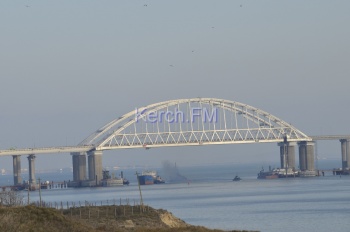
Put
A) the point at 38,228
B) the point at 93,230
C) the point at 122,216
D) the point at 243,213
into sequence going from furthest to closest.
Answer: the point at 243,213, the point at 122,216, the point at 93,230, the point at 38,228

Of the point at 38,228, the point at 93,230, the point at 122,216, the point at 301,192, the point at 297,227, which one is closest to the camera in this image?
the point at 38,228

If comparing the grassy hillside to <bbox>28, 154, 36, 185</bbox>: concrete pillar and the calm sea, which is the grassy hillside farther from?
<bbox>28, 154, 36, 185</bbox>: concrete pillar

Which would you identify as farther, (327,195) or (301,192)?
(301,192)

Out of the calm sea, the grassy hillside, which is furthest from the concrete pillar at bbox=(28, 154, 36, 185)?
the grassy hillside

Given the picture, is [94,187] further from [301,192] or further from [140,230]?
[140,230]

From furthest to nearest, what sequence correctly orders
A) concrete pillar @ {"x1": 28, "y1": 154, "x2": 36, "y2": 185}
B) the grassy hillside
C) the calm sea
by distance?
concrete pillar @ {"x1": 28, "y1": 154, "x2": 36, "y2": 185} < the calm sea < the grassy hillside

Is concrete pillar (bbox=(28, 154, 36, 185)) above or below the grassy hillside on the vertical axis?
below

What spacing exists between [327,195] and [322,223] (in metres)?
44.9

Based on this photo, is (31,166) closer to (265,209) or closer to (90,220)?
(265,209)

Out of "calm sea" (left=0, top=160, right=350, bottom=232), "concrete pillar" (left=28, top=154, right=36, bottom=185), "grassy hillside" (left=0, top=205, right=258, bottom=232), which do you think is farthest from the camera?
"concrete pillar" (left=28, top=154, right=36, bottom=185)

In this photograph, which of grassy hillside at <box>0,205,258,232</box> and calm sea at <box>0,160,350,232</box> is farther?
calm sea at <box>0,160,350,232</box>

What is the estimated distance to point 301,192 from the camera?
14300 centimetres

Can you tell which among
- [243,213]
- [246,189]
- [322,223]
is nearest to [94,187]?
[246,189]

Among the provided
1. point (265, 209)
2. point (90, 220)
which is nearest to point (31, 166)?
point (265, 209)
